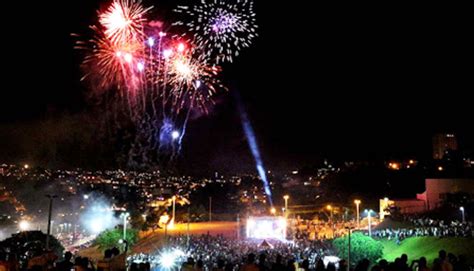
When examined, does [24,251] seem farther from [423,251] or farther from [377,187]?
[377,187]

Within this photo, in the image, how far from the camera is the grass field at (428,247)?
73.3ft

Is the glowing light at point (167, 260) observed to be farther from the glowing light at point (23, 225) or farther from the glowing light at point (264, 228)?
the glowing light at point (23, 225)

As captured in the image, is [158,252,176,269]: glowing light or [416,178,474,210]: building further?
[416,178,474,210]: building

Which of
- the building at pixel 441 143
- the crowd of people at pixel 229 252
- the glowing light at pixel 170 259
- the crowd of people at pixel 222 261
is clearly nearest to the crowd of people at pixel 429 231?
the crowd of people at pixel 229 252

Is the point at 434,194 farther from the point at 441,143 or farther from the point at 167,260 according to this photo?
the point at 441,143

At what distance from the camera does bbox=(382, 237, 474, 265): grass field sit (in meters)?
22.3

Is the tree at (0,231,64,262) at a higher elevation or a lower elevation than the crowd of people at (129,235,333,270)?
higher

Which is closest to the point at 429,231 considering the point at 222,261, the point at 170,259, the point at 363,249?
the point at 363,249

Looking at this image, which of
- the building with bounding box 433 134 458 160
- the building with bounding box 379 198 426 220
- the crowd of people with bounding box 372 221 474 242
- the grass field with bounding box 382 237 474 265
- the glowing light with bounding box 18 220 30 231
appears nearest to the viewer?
the grass field with bounding box 382 237 474 265

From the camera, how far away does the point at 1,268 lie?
29.3 ft

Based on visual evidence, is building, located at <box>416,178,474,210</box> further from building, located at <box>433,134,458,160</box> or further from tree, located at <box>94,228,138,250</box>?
building, located at <box>433,134,458,160</box>

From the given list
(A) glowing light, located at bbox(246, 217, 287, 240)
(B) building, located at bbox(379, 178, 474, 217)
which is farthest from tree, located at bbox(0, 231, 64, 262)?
(B) building, located at bbox(379, 178, 474, 217)

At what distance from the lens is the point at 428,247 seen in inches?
944

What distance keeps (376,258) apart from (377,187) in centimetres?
3687
